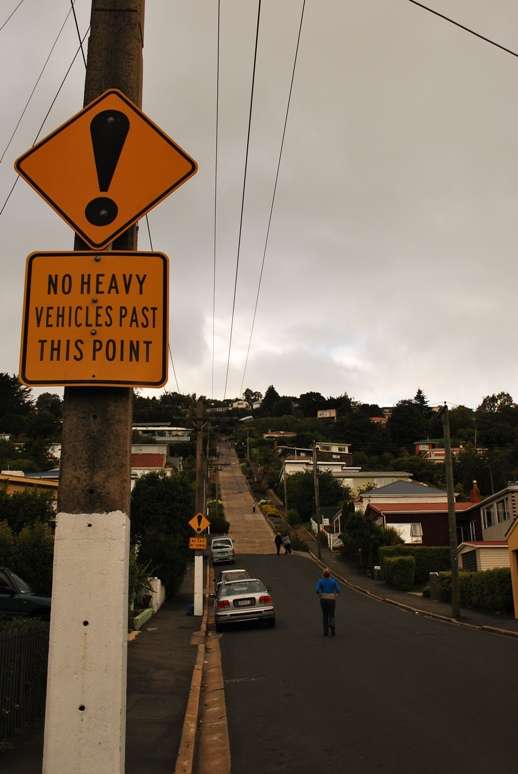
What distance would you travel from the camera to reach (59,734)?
2.65 meters

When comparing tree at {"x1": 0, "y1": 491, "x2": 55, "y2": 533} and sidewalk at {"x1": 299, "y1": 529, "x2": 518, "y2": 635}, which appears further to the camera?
tree at {"x1": 0, "y1": 491, "x2": 55, "y2": 533}

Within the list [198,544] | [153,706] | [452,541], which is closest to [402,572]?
[452,541]

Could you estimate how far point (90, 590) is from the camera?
9.18 ft

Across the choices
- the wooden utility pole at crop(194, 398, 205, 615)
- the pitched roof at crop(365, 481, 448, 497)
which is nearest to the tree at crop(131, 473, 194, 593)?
the wooden utility pole at crop(194, 398, 205, 615)

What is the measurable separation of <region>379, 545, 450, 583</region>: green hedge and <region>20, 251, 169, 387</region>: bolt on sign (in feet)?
127

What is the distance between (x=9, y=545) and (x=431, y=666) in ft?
38.6

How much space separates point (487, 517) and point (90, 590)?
4480cm

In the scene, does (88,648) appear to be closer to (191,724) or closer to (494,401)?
(191,724)

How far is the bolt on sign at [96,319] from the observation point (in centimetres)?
311

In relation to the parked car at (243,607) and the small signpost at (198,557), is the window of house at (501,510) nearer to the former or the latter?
the small signpost at (198,557)

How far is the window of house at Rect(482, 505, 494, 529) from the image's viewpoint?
142 feet

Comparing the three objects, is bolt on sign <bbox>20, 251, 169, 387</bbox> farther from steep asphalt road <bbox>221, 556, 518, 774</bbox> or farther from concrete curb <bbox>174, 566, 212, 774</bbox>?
steep asphalt road <bbox>221, 556, 518, 774</bbox>

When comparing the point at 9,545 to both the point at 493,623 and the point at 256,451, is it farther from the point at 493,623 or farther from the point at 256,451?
the point at 256,451

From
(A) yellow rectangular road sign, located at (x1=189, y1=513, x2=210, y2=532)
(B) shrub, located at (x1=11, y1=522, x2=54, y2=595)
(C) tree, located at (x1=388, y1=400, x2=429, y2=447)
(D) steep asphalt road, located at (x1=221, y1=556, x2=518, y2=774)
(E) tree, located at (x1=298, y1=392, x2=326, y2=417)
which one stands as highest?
(E) tree, located at (x1=298, y1=392, x2=326, y2=417)
